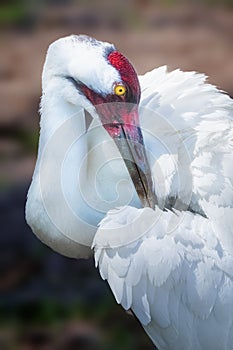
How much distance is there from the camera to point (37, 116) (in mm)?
8797

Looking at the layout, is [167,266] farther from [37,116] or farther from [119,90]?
[37,116]

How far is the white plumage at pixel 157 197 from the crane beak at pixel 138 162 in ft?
0.15

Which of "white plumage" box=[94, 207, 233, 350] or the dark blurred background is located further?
the dark blurred background

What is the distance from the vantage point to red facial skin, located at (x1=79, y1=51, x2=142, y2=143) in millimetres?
4016

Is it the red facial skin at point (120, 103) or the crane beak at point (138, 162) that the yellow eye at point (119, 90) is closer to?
the red facial skin at point (120, 103)

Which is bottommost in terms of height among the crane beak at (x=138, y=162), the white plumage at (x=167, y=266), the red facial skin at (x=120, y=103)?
the white plumage at (x=167, y=266)

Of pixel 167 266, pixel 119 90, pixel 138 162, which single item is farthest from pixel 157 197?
pixel 119 90

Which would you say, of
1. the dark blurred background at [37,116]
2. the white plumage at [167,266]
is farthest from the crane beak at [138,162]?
the dark blurred background at [37,116]

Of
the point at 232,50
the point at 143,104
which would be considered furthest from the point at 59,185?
the point at 232,50

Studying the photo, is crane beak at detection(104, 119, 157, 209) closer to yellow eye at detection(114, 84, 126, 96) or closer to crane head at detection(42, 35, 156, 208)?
crane head at detection(42, 35, 156, 208)

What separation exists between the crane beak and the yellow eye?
162mm

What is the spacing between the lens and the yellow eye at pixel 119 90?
4.00m

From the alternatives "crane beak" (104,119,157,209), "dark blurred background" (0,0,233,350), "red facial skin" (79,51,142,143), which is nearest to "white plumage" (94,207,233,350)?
"crane beak" (104,119,157,209)

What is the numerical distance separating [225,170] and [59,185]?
656 mm
